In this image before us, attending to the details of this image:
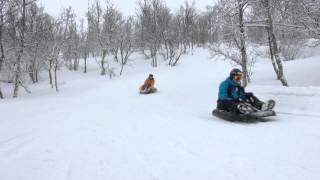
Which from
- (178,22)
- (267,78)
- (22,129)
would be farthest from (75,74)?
(22,129)

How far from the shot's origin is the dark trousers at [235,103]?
11.1m

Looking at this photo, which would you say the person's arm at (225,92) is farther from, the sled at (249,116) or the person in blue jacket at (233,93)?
the sled at (249,116)

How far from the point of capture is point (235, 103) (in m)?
11.1

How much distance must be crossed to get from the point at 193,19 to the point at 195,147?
53.0 m

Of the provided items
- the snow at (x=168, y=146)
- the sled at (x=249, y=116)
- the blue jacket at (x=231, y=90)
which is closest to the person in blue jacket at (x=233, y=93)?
the blue jacket at (x=231, y=90)

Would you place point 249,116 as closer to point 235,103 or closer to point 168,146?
point 235,103

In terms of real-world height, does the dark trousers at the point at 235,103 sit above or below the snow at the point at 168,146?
above

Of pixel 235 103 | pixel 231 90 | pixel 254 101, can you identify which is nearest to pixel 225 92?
pixel 231 90

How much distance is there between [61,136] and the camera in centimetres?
964

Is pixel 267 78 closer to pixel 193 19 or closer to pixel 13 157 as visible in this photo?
pixel 13 157

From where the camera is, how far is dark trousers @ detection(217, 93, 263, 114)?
11062mm

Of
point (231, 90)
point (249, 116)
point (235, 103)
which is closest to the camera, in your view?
point (249, 116)

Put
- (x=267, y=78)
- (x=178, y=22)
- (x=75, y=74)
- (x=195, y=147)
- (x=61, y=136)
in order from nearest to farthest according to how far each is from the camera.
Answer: (x=195, y=147)
(x=61, y=136)
(x=267, y=78)
(x=75, y=74)
(x=178, y=22)

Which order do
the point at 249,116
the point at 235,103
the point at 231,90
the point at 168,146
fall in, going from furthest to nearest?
the point at 231,90 → the point at 235,103 → the point at 249,116 → the point at 168,146
